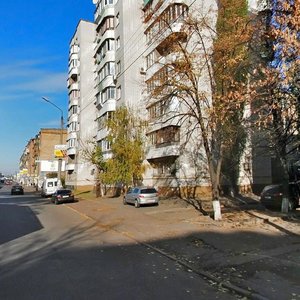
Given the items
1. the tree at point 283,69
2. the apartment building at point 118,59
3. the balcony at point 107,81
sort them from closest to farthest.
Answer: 1. the tree at point 283,69
2. the apartment building at point 118,59
3. the balcony at point 107,81

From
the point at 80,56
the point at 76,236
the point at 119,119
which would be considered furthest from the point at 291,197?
the point at 80,56

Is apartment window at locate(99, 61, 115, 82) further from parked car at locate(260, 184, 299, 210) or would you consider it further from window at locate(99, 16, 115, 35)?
parked car at locate(260, 184, 299, 210)

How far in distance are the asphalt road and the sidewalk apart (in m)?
0.55

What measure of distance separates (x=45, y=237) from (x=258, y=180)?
24.6 m

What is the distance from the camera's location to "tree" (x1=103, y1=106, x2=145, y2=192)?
35.2 meters

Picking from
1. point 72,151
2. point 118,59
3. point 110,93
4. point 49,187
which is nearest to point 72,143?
point 72,151

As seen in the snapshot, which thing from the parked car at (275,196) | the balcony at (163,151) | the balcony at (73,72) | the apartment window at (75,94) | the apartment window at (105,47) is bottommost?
the parked car at (275,196)

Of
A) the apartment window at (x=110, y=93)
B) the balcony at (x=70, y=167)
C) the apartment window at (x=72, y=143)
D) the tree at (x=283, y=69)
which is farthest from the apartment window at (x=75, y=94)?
the tree at (x=283, y=69)

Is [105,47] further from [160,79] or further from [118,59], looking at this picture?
[160,79]

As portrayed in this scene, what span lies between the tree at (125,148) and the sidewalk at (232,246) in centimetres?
1369

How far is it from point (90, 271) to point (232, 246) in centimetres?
496

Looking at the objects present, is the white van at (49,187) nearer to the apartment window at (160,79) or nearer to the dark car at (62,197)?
the dark car at (62,197)

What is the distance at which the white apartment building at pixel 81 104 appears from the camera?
195ft

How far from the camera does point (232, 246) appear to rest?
12.4m
